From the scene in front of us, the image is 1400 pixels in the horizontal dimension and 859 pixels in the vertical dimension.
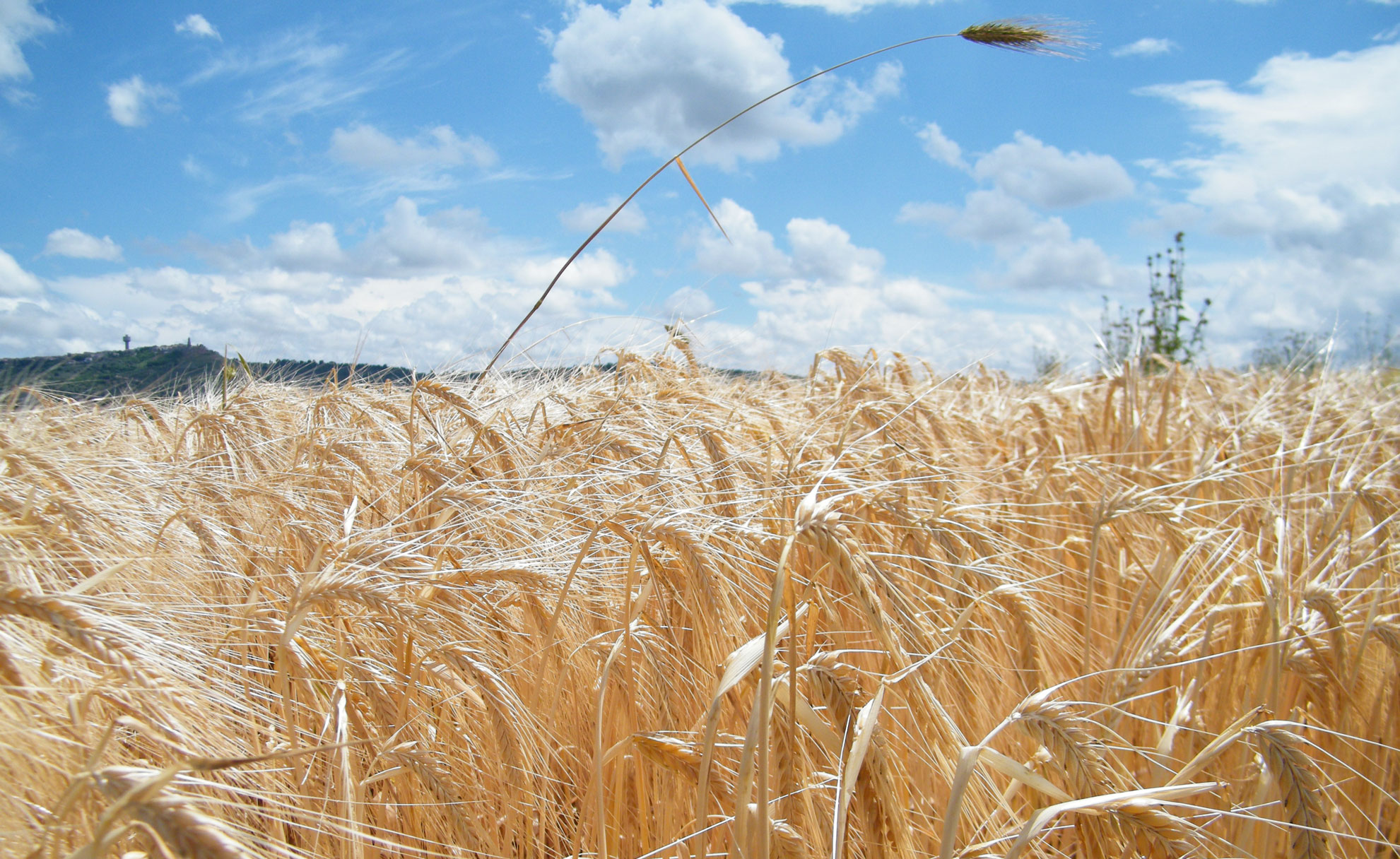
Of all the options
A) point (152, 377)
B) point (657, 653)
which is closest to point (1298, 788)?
point (657, 653)

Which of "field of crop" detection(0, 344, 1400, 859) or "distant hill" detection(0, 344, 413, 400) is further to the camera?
"distant hill" detection(0, 344, 413, 400)

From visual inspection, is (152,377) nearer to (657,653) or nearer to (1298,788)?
(657,653)

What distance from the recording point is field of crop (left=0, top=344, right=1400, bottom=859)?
2.85 ft

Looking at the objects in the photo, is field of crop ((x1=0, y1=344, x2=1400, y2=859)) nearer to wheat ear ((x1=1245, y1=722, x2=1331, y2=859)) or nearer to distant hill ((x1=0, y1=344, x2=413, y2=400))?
wheat ear ((x1=1245, y1=722, x2=1331, y2=859))

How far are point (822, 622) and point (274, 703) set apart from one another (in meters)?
1.23

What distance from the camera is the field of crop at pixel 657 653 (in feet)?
2.85

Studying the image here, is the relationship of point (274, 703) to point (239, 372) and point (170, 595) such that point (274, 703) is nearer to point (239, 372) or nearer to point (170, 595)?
point (170, 595)

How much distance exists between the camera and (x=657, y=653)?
4.50 ft

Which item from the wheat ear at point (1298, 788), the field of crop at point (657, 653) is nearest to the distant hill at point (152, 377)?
the field of crop at point (657, 653)

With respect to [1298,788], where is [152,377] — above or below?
above

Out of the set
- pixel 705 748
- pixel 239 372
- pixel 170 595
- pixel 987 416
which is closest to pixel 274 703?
pixel 170 595

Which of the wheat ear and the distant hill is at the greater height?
the distant hill

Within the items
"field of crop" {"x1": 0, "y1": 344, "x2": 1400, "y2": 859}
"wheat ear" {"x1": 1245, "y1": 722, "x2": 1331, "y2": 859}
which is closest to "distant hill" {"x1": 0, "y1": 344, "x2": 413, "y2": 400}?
"field of crop" {"x1": 0, "y1": 344, "x2": 1400, "y2": 859}

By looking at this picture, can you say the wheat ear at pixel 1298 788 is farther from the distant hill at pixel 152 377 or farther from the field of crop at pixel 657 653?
the distant hill at pixel 152 377
